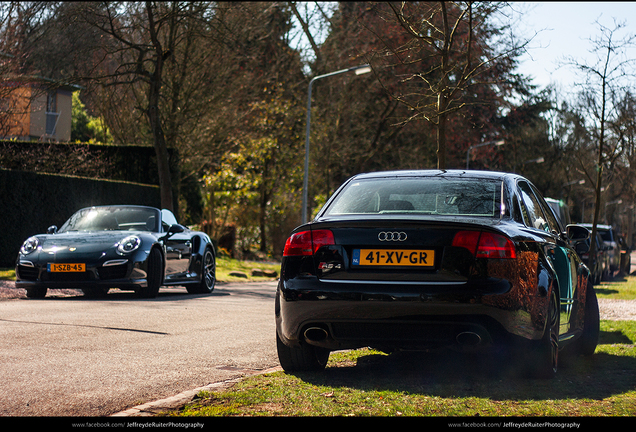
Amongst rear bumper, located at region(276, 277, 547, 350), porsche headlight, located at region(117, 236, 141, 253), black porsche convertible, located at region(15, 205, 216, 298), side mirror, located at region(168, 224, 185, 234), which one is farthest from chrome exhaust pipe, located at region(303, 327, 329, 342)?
side mirror, located at region(168, 224, 185, 234)

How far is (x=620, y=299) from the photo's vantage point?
15.9m

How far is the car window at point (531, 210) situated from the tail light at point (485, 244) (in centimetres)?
85

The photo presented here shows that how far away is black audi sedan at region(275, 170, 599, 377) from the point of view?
499 centimetres

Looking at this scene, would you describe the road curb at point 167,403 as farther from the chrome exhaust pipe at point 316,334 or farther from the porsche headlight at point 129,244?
the porsche headlight at point 129,244

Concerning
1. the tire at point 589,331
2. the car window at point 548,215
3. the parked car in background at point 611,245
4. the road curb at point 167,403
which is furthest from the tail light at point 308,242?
the parked car in background at point 611,245

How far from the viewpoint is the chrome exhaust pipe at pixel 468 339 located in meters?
5.00

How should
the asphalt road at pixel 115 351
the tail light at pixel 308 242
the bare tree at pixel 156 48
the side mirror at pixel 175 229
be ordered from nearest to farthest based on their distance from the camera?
the asphalt road at pixel 115 351 < the tail light at pixel 308 242 < the side mirror at pixel 175 229 < the bare tree at pixel 156 48

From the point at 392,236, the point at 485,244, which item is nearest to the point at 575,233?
the point at 485,244

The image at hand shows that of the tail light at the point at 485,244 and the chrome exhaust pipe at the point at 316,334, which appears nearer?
the tail light at the point at 485,244

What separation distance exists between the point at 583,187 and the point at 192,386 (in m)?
56.2

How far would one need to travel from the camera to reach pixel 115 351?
6.62 meters

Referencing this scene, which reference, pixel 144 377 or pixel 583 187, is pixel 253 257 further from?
pixel 583 187

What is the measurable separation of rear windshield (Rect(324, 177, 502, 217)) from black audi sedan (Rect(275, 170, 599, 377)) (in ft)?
0.05
